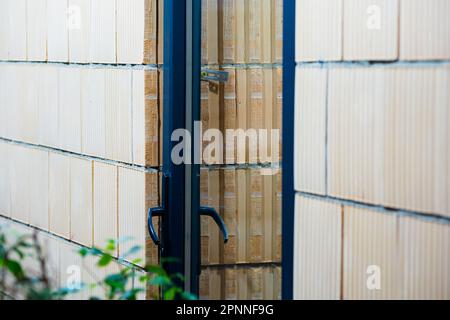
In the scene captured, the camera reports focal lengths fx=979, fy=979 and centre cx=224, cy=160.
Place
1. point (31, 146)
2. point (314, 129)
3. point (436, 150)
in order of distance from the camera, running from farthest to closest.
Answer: point (31, 146)
point (314, 129)
point (436, 150)

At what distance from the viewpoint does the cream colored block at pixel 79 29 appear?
15.5 feet

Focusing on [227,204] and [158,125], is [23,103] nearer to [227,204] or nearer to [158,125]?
[158,125]

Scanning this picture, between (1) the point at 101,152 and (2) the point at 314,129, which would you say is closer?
(2) the point at 314,129

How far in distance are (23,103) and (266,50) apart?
2324 mm

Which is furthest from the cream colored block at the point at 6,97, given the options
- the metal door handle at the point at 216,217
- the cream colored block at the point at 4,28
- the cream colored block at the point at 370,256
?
the cream colored block at the point at 370,256

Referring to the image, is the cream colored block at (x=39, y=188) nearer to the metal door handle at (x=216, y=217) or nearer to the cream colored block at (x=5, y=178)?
the cream colored block at (x=5, y=178)

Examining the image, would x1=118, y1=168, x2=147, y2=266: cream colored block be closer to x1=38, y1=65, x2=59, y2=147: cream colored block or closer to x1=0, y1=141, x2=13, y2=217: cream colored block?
x1=38, y1=65, x2=59, y2=147: cream colored block

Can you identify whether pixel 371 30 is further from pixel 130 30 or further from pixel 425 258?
pixel 130 30

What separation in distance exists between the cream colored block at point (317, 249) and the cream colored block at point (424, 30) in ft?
1.87

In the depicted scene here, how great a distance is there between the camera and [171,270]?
4098 mm

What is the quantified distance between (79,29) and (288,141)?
6.19 feet

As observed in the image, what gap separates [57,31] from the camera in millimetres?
5070

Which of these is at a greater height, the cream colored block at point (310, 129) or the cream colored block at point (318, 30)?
the cream colored block at point (318, 30)

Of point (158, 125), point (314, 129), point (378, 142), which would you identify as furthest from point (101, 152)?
point (378, 142)
